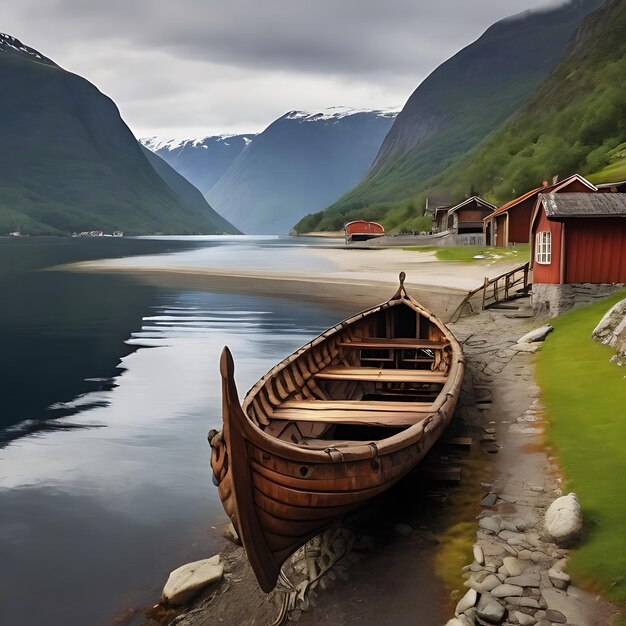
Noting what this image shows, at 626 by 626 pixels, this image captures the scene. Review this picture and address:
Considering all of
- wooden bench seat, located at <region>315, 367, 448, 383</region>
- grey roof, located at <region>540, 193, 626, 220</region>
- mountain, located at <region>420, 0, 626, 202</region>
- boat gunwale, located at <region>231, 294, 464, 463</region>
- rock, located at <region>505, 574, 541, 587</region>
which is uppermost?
mountain, located at <region>420, 0, 626, 202</region>

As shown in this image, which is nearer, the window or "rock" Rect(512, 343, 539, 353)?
"rock" Rect(512, 343, 539, 353)

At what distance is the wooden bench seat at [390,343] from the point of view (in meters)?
16.3

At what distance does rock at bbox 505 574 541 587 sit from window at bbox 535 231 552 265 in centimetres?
1899

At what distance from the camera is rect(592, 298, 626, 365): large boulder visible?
1641cm

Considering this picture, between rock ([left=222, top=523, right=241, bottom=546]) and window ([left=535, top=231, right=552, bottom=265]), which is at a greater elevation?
window ([left=535, top=231, right=552, bottom=265])

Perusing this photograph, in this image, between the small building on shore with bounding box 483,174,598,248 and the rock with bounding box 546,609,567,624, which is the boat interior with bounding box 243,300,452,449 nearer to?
the rock with bounding box 546,609,567,624

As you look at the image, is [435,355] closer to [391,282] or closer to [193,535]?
[193,535]

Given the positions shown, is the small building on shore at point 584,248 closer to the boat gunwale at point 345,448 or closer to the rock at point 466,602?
the boat gunwale at point 345,448

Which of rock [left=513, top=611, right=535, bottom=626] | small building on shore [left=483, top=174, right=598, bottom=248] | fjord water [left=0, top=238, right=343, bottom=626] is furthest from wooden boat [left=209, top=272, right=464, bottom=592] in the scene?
small building on shore [left=483, top=174, right=598, bottom=248]

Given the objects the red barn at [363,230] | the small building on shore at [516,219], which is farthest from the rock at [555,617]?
the red barn at [363,230]

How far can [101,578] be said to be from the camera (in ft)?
34.2

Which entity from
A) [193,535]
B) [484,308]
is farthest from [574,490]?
[484,308]

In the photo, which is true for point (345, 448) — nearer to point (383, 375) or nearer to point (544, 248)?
point (383, 375)

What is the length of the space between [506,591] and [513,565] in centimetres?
58
